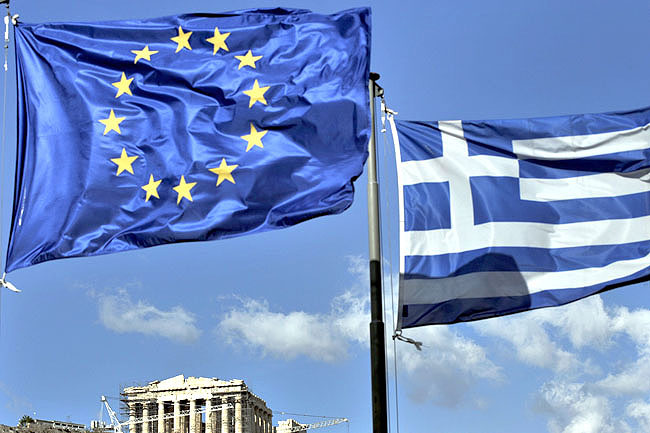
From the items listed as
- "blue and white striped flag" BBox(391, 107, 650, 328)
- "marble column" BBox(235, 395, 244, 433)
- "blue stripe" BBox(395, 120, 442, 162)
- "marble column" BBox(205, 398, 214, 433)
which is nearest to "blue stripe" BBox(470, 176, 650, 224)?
"blue and white striped flag" BBox(391, 107, 650, 328)

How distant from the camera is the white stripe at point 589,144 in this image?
42.5ft

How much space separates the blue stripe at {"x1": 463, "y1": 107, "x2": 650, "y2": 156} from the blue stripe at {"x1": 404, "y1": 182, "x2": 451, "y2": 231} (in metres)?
0.79

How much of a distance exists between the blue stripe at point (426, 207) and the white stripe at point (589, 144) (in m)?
1.28

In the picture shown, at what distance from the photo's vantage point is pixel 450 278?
1191 cm

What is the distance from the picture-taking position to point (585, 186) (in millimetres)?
12898

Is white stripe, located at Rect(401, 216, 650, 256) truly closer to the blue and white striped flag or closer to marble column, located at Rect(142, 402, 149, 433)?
the blue and white striped flag

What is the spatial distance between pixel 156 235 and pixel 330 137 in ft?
7.01

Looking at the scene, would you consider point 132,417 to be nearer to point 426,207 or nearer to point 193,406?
point 193,406

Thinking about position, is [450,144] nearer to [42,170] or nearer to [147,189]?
[147,189]

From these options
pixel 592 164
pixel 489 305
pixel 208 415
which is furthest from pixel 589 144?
pixel 208 415

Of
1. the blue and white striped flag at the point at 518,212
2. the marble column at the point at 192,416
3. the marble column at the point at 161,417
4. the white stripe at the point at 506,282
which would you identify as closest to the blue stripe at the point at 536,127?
the blue and white striped flag at the point at 518,212

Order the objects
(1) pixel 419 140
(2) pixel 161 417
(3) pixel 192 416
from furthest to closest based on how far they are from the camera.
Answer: (2) pixel 161 417
(3) pixel 192 416
(1) pixel 419 140

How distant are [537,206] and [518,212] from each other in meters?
0.26

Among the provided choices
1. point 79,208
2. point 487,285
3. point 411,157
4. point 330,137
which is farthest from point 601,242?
point 79,208
